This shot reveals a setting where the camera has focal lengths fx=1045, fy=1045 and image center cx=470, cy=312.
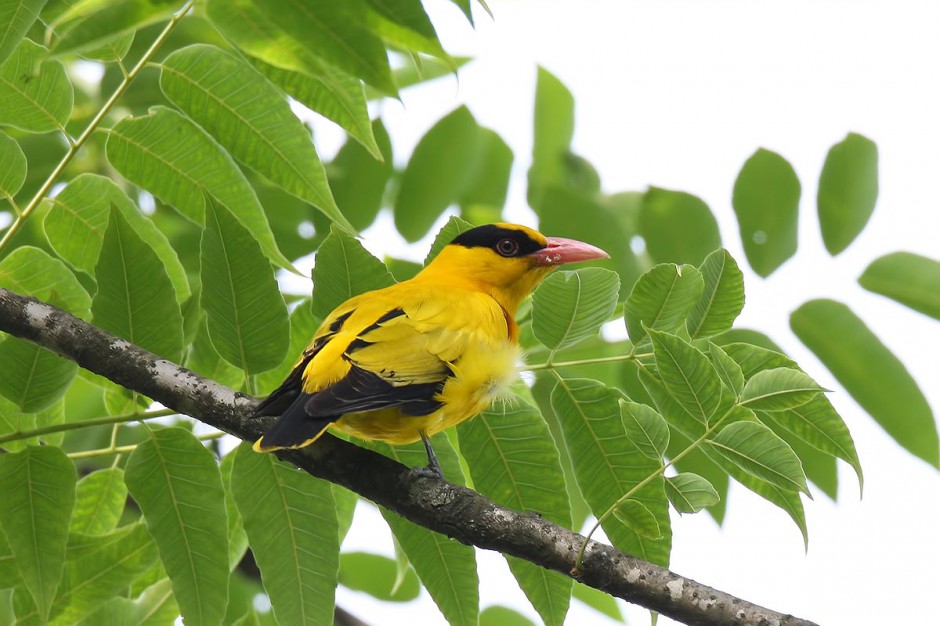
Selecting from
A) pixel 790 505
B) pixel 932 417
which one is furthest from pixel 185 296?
pixel 932 417

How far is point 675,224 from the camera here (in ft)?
13.4

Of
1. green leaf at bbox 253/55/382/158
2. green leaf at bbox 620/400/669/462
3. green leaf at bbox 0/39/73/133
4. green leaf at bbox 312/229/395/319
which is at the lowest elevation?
green leaf at bbox 620/400/669/462

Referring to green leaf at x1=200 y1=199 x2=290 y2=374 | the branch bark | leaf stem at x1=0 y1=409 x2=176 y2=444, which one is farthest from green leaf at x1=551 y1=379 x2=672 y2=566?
leaf stem at x1=0 y1=409 x2=176 y2=444

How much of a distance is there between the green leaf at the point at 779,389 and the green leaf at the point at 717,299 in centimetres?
39

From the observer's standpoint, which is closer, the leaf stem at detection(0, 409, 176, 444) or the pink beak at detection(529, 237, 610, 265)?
the leaf stem at detection(0, 409, 176, 444)

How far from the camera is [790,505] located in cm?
270

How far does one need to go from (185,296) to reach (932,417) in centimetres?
252

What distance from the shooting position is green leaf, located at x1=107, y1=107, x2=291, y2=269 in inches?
125

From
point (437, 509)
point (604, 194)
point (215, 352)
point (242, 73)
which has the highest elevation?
point (604, 194)

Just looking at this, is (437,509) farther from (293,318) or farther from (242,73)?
(242,73)

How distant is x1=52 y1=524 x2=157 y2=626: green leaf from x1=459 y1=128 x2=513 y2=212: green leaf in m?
2.15

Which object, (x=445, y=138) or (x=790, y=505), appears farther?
(x=445, y=138)

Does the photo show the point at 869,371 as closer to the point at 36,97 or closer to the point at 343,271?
the point at 343,271

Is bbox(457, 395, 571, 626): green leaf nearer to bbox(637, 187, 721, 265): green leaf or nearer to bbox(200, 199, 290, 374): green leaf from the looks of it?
bbox(200, 199, 290, 374): green leaf
